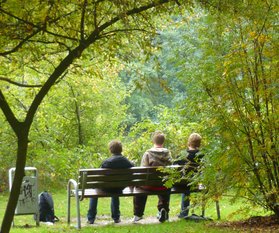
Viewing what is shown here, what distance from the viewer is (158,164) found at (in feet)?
35.0

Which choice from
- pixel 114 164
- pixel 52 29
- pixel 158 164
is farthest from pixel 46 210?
pixel 52 29

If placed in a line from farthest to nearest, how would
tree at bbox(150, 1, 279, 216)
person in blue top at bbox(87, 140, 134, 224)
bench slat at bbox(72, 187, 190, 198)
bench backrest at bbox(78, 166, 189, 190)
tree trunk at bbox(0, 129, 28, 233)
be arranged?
person in blue top at bbox(87, 140, 134, 224) < bench slat at bbox(72, 187, 190, 198) < bench backrest at bbox(78, 166, 189, 190) < tree at bbox(150, 1, 279, 216) < tree trunk at bbox(0, 129, 28, 233)

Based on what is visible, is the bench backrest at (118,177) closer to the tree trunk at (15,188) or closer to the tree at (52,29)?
the tree at (52,29)

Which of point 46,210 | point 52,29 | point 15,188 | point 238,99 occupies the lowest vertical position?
point 15,188

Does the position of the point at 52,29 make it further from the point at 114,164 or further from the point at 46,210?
the point at 46,210

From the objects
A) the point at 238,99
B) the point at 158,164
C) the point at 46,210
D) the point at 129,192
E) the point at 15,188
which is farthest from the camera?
the point at 46,210

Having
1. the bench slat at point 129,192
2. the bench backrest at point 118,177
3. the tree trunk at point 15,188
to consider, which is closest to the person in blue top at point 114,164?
the bench slat at point 129,192

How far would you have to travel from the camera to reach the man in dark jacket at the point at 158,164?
10.5 meters

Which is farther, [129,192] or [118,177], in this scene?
[129,192]

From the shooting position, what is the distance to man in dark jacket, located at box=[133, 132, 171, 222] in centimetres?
1048

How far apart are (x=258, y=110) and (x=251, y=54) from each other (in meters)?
0.71

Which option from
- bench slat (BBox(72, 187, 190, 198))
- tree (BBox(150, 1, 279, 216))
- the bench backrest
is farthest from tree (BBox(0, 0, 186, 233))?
bench slat (BBox(72, 187, 190, 198))

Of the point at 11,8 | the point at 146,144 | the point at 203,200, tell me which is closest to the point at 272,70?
the point at 203,200

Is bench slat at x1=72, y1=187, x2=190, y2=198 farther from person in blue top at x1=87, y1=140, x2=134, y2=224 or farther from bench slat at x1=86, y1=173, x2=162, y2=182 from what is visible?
bench slat at x1=86, y1=173, x2=162, y2=182
